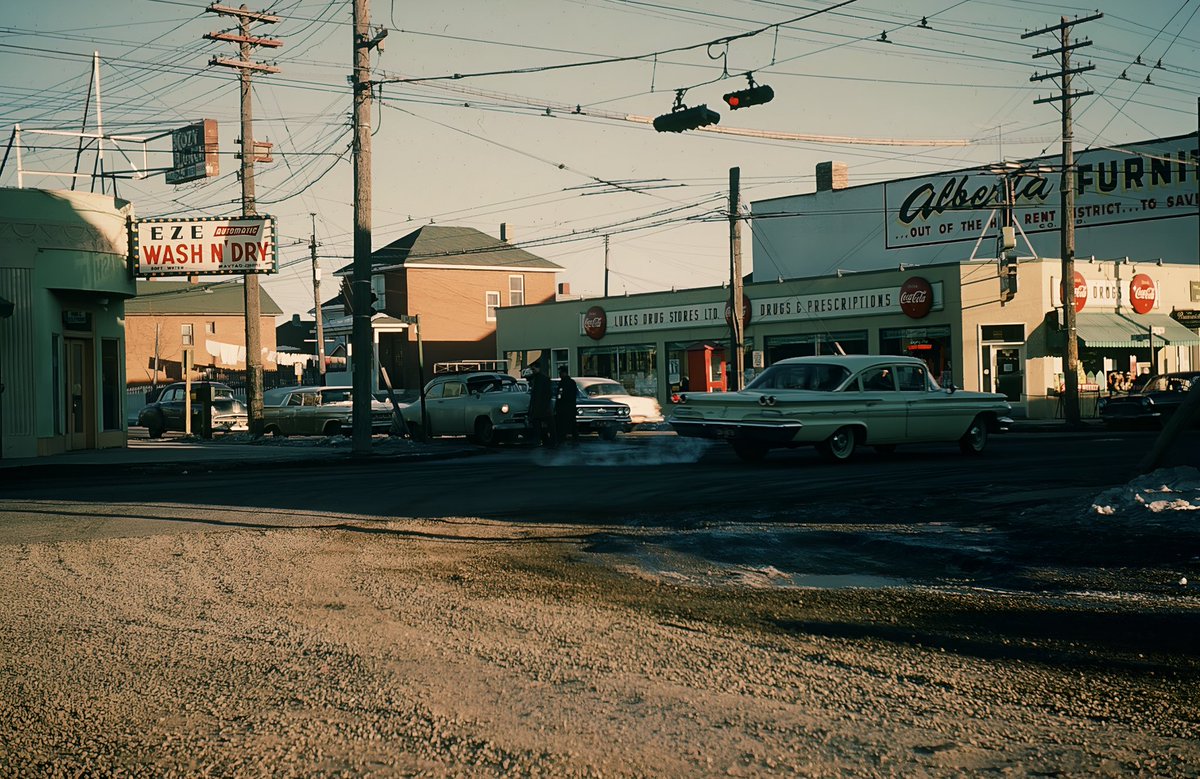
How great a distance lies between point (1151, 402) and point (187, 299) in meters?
58.1

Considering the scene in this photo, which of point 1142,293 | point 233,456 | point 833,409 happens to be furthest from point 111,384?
point 1142,293

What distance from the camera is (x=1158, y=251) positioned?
148 feet

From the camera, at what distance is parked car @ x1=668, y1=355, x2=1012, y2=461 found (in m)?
17.7

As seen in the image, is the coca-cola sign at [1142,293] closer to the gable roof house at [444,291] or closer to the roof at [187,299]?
the gable roof house at [444,291]

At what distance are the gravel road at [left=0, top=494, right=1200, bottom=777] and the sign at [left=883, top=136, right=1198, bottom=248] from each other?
37.5 metres

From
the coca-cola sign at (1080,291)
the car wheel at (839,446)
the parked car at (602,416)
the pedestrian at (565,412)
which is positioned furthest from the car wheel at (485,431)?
the coca-cola sign at (1080,291)

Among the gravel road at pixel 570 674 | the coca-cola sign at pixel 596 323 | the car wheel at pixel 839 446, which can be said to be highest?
the coca-cola sign at pixel 596 323

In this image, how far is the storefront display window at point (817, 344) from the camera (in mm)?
40312

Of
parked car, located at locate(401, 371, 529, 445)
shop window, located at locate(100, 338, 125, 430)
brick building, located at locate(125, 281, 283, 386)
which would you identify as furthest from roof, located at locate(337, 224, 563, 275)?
shop window, located at locate(100, 338, 125, 430)

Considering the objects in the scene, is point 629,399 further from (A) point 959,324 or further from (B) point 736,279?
(A) point 959,324

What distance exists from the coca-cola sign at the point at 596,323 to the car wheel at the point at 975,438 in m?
29.4

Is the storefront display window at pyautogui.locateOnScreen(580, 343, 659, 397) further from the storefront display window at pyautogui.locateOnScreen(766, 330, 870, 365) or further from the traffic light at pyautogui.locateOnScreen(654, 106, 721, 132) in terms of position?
the traffic light at pyautogui.locateOnScreen(654, 106, 721, 132)

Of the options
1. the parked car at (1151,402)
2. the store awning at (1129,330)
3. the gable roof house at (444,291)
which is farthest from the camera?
the gable roof house at (444,291)

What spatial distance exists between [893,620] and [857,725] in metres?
2.22
